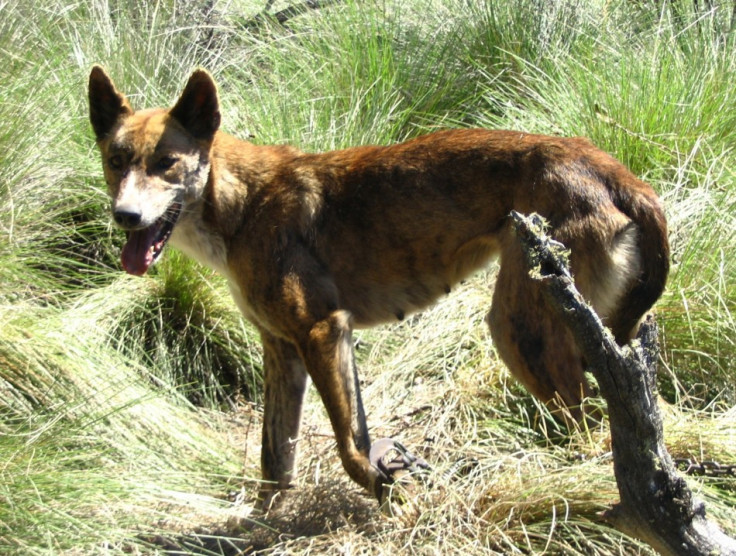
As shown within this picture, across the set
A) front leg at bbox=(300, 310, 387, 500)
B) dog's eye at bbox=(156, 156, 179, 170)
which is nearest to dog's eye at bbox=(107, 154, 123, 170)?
dog's eye at bbox=(156, 156, 179, 170)

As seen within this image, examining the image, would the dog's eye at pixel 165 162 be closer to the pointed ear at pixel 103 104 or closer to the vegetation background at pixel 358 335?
the pointed ear at pixel 103 104

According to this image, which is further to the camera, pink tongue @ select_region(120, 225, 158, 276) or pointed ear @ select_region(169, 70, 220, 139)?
pointed ear @ select_region(169, 70, 220, 139)

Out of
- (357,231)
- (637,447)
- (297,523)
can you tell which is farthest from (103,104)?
(637,447)

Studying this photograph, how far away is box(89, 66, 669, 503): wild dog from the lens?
13.0 feet

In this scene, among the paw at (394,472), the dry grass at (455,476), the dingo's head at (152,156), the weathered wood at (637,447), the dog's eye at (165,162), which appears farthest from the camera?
the dog's eye at (165,162)

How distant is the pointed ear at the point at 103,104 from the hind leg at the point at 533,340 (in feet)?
6.67

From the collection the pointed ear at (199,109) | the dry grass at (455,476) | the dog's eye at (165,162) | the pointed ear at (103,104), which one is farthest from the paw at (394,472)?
the pointed ear at (103,104)

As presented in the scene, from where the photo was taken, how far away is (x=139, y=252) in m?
4.45

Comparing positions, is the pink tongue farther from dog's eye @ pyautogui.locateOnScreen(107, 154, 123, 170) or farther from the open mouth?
dog's eye @ pyautogui.locateOnScreen(107, 154, 123, 170)

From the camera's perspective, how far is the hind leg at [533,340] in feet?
12.9

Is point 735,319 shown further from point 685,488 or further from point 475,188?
point 685,488

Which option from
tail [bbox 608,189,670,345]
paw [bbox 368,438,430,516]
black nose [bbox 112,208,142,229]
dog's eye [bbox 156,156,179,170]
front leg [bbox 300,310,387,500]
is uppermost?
dog's eye [bbox 156,156,179,170]

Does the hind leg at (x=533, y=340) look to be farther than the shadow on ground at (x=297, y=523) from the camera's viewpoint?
No

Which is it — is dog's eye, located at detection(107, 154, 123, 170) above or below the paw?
above
